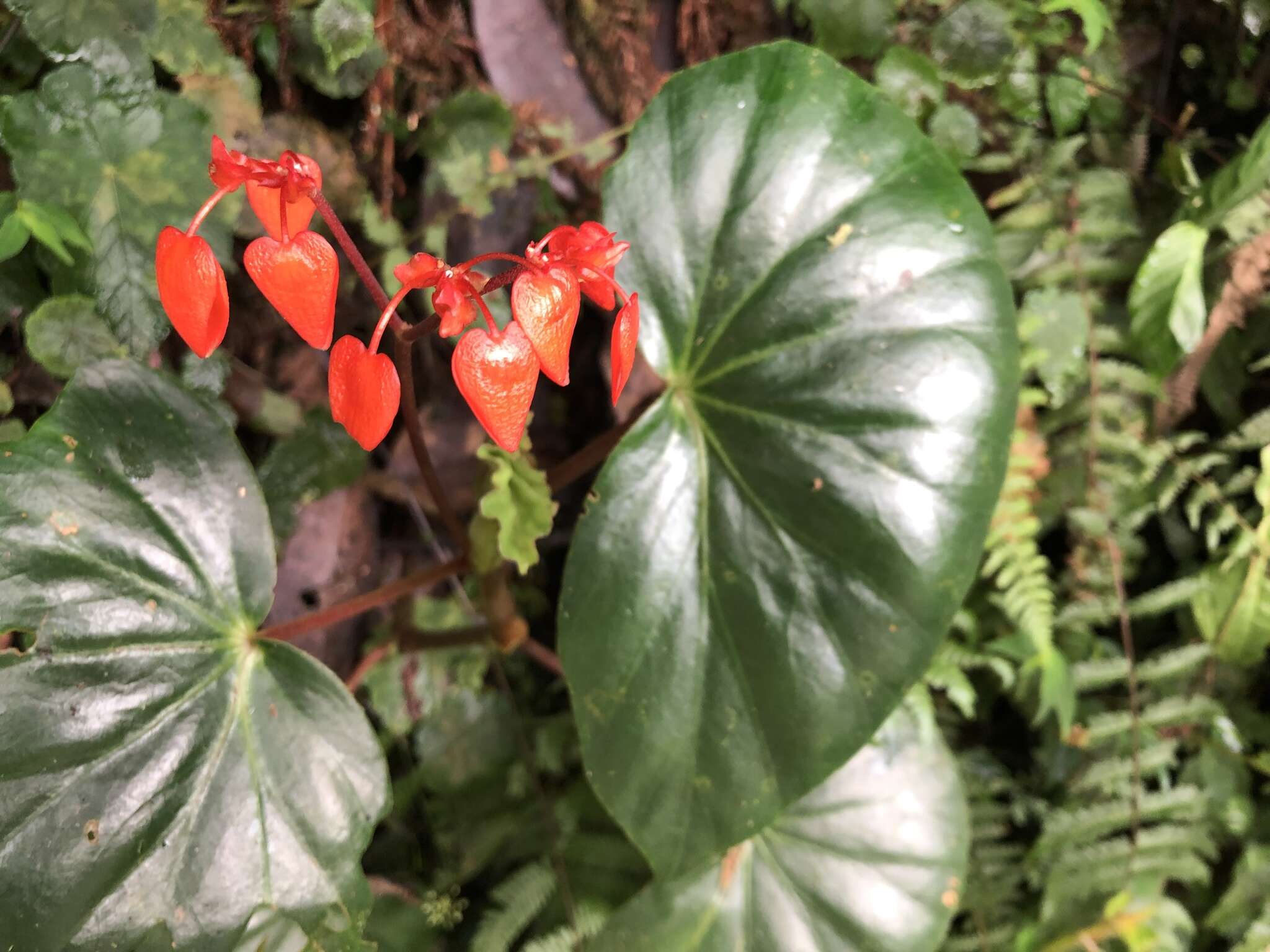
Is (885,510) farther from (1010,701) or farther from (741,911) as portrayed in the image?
(1010,701)

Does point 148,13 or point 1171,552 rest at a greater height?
point 148,13

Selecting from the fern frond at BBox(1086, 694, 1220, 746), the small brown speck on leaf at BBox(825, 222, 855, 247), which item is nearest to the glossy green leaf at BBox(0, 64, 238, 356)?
the small brown speck on leaf at BBox(825, 222, 855, 247)

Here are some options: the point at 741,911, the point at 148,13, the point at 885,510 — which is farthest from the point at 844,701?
the point at 148,13

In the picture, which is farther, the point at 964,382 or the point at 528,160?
the point at 528,160

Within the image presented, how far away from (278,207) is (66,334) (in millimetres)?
529

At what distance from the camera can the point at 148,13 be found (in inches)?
34.3

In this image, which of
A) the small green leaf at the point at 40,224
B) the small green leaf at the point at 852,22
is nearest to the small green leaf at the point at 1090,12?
the small green leaf at the point at 852,22

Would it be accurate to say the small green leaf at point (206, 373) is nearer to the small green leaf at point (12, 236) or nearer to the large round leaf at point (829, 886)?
the small green leaf at point (12, 236)

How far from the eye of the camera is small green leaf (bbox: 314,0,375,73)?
0.99m

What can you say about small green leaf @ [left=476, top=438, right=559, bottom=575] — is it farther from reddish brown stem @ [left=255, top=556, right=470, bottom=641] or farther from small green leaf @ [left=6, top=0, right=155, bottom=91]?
small green leaf @ [left=6, top=0, right=155, bottom=91]

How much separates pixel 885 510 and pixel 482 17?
99cm

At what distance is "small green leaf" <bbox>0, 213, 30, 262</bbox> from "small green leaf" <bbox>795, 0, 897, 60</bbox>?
1.04 m

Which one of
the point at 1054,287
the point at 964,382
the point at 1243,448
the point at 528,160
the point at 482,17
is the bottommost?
the point at 1243,448

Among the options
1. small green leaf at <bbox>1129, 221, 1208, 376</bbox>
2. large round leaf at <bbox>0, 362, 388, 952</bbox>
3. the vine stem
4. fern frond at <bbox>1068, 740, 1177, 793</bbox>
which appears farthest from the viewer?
fern frond at <bbox>1068, 740, 1177, 793</bbox>
